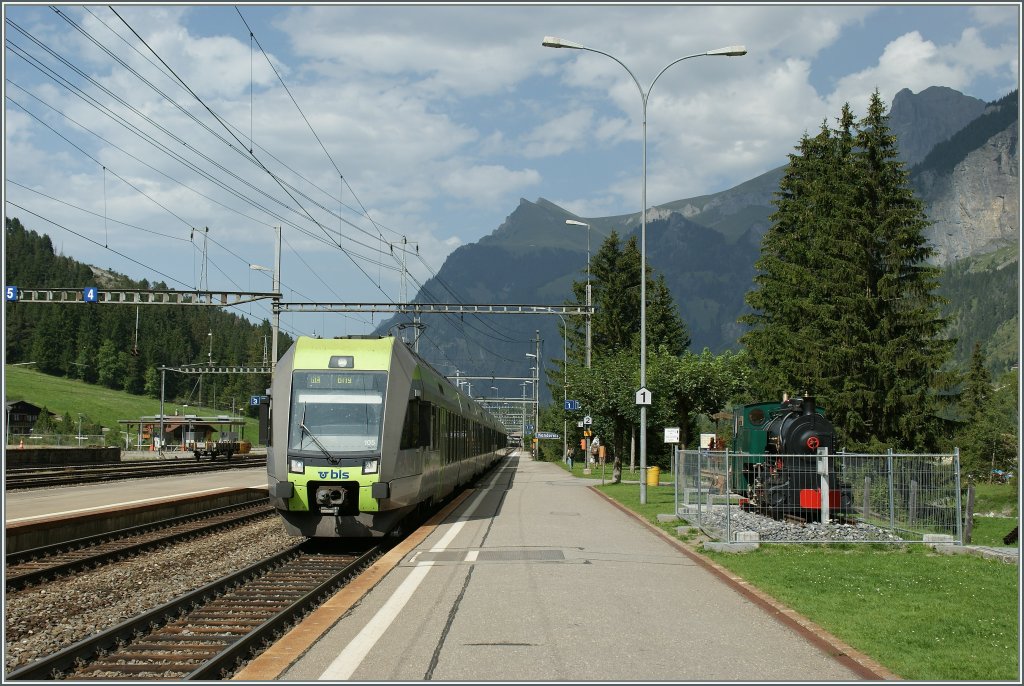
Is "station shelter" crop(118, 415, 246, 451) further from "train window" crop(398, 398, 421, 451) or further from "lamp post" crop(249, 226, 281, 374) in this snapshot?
"train window" crop(398, 398, 421, 451)

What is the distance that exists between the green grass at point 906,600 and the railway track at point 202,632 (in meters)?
4.99

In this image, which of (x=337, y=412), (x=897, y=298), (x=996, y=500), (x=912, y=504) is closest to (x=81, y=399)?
(x=996, y=500)

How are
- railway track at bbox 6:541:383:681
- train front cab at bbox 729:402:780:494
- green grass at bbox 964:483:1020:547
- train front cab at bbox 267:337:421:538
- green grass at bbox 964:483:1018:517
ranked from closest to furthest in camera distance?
1. railway track at bbox 6:541:383:681
2. train front cab at bbox 267:337:421:538
3. train front cab at bbox 729:402:780:494
4. green grass at bbox 964:483:1020:547
5. green grass at bbox 964:483:1018:517

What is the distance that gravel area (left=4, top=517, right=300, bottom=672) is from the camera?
917 centimetres

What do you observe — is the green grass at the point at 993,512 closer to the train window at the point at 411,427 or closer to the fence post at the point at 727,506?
the fence post at the point at 727,506

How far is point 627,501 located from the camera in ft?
89.8

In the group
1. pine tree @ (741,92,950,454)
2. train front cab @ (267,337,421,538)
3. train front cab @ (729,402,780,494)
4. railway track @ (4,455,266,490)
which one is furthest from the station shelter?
train front cab @ (267,337,421,538)

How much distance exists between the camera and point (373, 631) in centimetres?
843

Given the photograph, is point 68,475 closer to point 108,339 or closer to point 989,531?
point 989,531

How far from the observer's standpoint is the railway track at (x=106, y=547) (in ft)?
43.0

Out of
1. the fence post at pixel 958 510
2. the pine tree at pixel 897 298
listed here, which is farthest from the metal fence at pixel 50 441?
the fence post at pixel 958 510

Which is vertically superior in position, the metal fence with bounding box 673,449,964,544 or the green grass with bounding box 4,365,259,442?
the green grass with bounding box 4,365,259,442

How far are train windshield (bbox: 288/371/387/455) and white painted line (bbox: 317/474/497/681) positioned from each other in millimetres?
3219

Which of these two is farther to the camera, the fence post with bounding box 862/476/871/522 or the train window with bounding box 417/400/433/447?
the train window with bounding box 417/400/433/447
